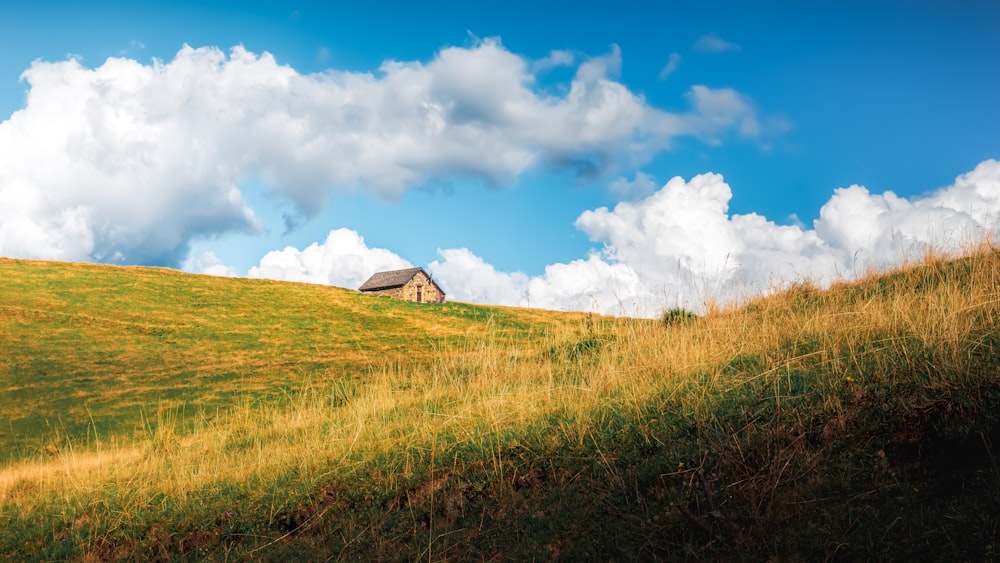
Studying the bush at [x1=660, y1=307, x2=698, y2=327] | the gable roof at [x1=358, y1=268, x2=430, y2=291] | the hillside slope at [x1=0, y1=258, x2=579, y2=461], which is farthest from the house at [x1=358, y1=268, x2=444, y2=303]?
the bush at [x1=660, y1=307, x2=698, y2=327]

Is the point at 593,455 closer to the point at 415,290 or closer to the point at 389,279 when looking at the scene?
the point at 415,290

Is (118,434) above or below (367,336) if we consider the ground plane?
below

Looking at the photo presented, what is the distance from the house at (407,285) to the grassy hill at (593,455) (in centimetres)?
3851

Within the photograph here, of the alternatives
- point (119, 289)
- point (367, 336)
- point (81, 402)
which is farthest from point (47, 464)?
point (119, 289)

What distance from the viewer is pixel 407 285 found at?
53.0 metres

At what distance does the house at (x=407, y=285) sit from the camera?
174ft

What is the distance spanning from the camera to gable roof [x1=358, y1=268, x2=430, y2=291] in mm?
53931

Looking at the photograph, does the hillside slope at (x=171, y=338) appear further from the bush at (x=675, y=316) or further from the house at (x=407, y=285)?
the house at (x=407, y=285)

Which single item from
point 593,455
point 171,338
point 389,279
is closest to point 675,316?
point 593,455

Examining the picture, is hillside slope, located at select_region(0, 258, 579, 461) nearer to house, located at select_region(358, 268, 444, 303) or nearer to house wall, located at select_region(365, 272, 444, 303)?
house wall, located at select_region(365, 272, 444, 303)

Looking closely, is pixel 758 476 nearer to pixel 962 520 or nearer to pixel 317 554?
pixel 962 520

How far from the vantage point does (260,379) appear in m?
15.9

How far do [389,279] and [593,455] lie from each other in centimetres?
5083

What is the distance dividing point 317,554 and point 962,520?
4697 mm
